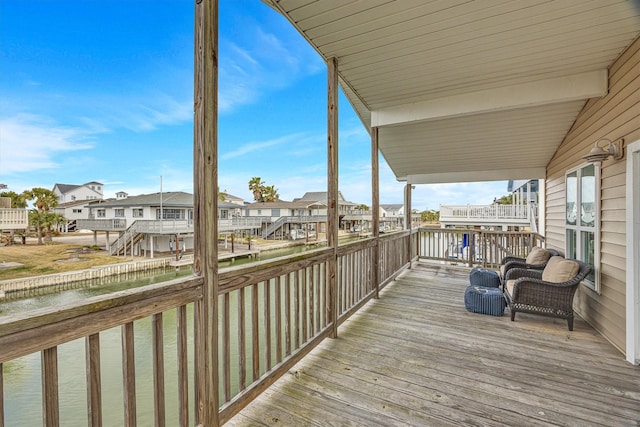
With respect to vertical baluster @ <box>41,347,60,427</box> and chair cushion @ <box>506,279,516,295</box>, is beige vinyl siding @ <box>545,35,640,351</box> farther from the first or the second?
vertical baluster @ <box>41,347,60,427</box>

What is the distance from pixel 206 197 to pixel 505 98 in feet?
12.6

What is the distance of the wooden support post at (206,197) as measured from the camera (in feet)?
5.02

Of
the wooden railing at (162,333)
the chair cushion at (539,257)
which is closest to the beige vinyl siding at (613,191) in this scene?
the chair cushion at (539,257)

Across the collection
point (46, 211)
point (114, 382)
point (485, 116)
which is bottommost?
point (114, 382)

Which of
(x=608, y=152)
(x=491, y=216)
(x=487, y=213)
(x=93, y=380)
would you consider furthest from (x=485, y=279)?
(x=487, y=213)

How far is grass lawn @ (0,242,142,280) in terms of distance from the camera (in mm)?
1116

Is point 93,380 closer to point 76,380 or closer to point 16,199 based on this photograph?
point 16,199

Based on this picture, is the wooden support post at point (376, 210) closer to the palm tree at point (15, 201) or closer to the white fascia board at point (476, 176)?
the white fascia board at point (476, 176)

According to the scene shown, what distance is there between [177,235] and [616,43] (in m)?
4.35

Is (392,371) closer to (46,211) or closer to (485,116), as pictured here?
(46,211)

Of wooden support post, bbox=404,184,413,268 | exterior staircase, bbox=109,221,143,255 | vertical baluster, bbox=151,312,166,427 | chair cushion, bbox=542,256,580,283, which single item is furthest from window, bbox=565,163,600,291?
exterior staircase, bbox=109,221,143,255

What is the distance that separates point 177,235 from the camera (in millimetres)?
2367

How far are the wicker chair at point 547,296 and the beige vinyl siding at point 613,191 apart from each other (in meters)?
0.26

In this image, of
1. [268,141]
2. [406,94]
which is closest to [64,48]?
[268,141]
